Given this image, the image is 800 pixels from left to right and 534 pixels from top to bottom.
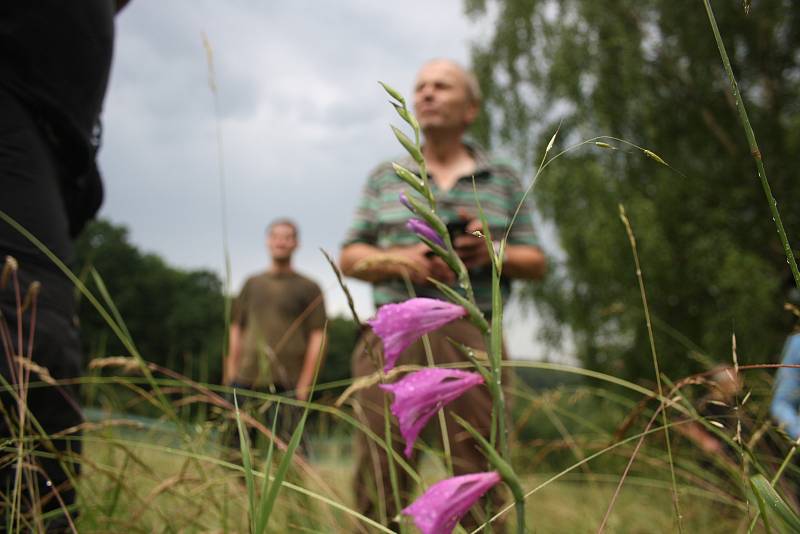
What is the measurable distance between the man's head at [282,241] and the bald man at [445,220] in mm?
2701

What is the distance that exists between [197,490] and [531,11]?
11.8m

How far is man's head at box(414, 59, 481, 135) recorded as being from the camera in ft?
7.80

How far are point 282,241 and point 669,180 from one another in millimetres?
5864

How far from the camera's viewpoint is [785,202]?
7.55m

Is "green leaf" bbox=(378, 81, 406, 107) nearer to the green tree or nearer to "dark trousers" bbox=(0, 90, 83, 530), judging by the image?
"dark trousers" bbox=(0, 90, 83, 530)

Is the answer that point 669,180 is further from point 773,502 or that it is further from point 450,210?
point 773,502

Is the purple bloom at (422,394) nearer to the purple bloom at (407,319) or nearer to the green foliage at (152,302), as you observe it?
the purple bloom at (407,319)

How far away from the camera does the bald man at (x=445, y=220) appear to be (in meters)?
2.18

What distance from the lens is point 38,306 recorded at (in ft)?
4.37

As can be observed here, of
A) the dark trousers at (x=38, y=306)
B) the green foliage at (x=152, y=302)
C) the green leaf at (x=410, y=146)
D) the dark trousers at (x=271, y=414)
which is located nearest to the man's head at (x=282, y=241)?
the dark trousers at (x=271, y=414)

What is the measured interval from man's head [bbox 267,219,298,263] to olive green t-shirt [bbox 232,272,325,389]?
13cm

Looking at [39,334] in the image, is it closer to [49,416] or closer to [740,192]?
[49,416]

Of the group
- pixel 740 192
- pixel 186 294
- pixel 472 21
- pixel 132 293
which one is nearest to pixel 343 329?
pixel 186 294

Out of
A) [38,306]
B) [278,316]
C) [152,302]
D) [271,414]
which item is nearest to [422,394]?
[38,306]
